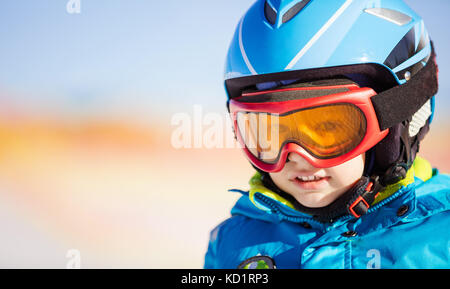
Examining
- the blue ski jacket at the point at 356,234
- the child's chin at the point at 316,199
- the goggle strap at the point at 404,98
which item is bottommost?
the blue ski jacket at the point at 356,234

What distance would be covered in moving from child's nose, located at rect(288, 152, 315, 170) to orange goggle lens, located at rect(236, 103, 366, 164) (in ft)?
0.16

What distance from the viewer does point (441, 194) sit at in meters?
1.31

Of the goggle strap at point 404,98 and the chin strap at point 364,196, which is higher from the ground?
the goggle strap at point 404,98

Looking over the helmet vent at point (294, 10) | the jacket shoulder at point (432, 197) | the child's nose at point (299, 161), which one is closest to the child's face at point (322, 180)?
the child's nose at point (299, 161)

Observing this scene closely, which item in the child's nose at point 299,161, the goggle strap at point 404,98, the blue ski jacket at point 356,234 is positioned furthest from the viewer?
the child's nose at point 299,161

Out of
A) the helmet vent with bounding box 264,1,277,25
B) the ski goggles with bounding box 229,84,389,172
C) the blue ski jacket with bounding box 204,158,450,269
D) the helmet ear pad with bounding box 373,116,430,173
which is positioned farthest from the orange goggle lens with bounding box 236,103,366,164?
the helmet vent with bounding box 264,1,277,25

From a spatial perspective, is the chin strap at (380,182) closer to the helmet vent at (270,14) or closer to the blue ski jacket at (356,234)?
the blue ski jacket at (356,234)

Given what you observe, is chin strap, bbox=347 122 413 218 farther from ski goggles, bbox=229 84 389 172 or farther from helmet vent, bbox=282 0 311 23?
helmet vent, bbox=282 0 311 23

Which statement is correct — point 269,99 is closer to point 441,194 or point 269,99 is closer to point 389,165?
point 389,165

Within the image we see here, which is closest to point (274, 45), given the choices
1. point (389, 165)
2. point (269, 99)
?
point (269, 99)

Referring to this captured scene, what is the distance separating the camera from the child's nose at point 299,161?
57.7 inches

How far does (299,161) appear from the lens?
4.85 feet

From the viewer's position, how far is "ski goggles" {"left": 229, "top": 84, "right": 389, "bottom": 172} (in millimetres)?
1337

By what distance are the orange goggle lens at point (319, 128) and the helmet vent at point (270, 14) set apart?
1.15ft
